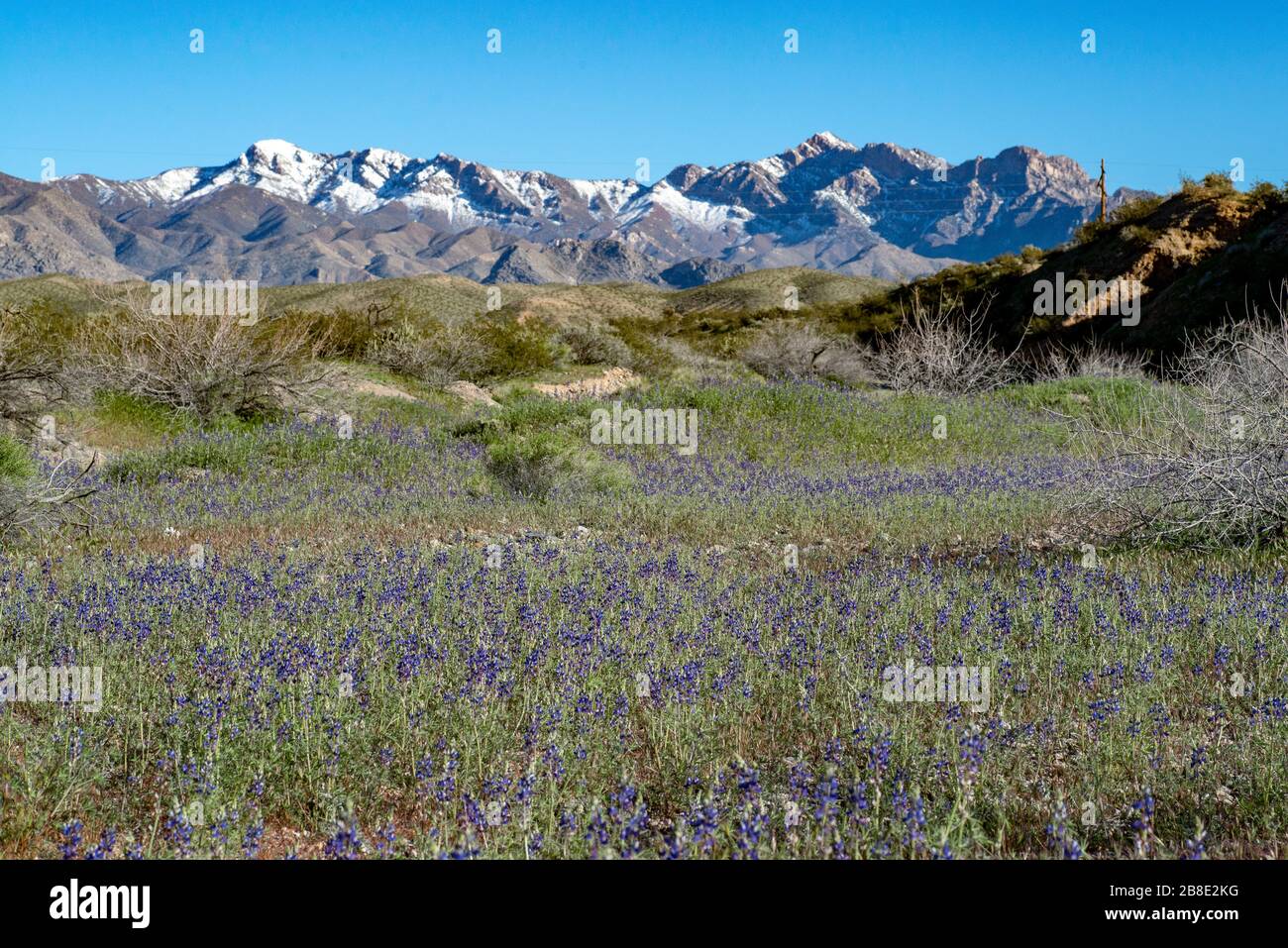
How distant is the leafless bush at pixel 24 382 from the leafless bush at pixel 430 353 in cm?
803

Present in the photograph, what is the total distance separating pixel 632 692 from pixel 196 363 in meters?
12.8

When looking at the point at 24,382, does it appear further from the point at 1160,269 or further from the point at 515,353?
the point at 1160,269

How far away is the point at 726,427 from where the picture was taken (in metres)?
15.0

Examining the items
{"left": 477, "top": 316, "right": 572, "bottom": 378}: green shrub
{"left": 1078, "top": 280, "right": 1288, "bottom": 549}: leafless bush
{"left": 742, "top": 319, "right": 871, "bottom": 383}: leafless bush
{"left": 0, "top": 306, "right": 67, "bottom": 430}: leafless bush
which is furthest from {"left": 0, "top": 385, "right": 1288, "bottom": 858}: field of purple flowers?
{"left": 742, "top": 319, "right": 871, "bottom": 383}: leafless bush

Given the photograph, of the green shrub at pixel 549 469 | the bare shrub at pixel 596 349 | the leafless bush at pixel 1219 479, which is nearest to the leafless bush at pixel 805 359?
the bare shrub at pixel 596 349

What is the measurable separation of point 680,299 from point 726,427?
212ft

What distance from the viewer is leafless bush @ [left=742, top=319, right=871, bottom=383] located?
26.2 meters

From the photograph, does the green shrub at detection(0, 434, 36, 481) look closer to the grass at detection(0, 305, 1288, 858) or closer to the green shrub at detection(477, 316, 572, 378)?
the grass at detection(0, 305, 1288, 858)

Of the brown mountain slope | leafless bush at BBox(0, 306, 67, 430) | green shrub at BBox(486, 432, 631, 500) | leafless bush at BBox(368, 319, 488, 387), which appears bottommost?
green shrub at BBox(486, 432, 631, 500)

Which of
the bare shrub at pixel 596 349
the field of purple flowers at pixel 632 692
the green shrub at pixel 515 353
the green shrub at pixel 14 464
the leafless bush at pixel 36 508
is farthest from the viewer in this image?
the bare shrub at pixel 596 349

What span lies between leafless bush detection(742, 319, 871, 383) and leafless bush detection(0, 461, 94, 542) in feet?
64.7

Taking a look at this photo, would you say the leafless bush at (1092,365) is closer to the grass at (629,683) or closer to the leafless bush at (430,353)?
the leafless bush at (430,353)

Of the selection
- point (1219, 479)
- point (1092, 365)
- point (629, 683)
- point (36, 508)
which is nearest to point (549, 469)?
point (36, 508)

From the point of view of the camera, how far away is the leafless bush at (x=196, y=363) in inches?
567
